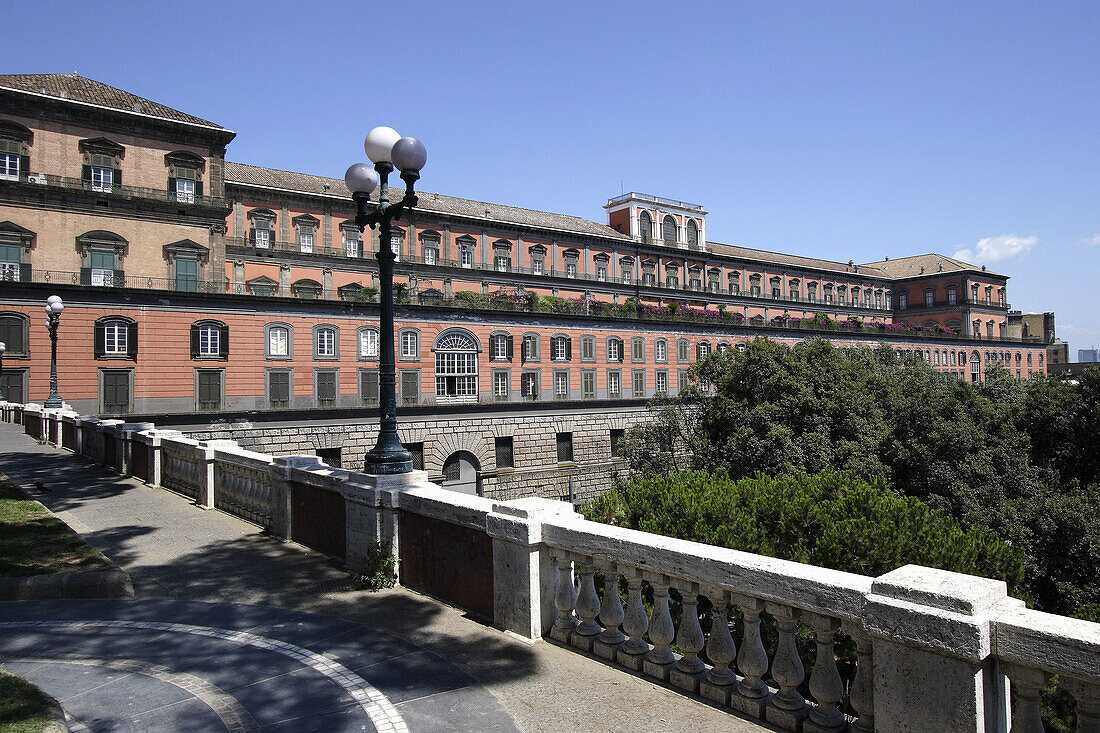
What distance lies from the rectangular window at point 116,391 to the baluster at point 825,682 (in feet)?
117

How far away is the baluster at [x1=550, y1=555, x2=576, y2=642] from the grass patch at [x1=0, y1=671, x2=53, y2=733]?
3.48 metres

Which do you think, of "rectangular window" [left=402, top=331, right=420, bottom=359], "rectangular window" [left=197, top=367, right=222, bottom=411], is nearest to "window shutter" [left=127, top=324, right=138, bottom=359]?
"rectangular window" [left=197, top=367, right=222, bottom=411]

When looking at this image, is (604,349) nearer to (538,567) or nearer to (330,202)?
(330,202)

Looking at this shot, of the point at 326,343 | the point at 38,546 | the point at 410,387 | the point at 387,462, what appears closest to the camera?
the point at 387,462

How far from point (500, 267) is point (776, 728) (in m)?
52.2

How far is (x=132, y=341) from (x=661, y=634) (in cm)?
3513

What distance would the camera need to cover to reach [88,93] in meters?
36.7

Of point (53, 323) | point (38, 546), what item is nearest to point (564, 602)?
point (38, 546)

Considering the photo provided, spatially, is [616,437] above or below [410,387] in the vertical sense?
below

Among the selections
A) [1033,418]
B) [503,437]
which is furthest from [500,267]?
[1033,418]

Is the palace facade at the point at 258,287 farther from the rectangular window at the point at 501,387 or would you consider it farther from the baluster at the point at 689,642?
the baluster at the point at 689,642

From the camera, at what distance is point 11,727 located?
147 inches

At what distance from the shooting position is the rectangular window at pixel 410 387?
127ft

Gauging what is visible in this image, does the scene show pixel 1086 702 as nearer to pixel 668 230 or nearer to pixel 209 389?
pixel 209 389
